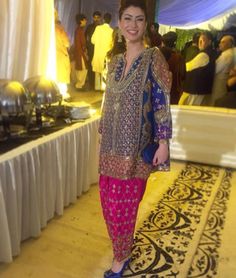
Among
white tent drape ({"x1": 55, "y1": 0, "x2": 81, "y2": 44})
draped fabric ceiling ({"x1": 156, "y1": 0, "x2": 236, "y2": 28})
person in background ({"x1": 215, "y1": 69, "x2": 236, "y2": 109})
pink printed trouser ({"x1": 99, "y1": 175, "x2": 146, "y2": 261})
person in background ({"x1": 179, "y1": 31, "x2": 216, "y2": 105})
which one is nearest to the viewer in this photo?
pink printed trouser ({"x1": 99, "y1": 175, "x2": 146, "y2": 261})

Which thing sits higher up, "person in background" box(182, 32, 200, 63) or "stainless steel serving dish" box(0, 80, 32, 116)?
"person in background" box(182, 32, 200, 63)

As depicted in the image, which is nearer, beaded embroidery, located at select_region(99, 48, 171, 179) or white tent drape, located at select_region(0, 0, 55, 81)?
beaded embroidery, located at select_region(99, 48, 171, 179)

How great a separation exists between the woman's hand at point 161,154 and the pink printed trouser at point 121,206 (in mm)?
128

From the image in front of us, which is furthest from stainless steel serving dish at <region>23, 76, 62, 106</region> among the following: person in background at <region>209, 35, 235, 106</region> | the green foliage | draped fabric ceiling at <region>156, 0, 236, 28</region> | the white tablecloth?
draped fabric ceiling at <region>156, 0, 236, 28</region>

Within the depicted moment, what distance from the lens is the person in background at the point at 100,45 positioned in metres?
5.09

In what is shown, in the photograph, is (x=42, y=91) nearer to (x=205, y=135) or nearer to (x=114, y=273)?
(x=114, y=273)

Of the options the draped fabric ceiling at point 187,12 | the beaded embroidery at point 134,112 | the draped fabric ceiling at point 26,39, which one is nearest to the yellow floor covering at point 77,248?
the beaded embroidery at point 134,112

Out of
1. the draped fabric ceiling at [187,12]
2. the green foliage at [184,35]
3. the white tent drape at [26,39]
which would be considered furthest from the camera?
the draped fabric ceiling at [187,12]

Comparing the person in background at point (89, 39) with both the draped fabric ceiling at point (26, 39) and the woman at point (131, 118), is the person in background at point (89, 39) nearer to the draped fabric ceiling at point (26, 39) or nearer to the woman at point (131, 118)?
the draped fabric ceiling at point (26, 39)

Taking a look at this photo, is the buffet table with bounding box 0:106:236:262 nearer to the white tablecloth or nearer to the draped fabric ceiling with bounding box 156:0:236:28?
the white tablecloth

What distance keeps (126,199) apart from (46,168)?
0.61 meters

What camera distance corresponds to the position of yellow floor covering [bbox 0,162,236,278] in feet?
5.34

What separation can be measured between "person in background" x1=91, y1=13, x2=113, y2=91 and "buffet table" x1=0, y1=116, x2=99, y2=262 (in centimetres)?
288

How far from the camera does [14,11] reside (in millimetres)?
2262
